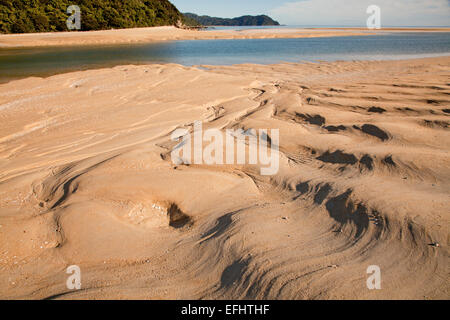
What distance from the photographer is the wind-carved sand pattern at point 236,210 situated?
1.65 meters

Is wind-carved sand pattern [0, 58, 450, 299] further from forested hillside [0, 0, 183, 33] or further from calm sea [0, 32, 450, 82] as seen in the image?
forested hillside [0, 0, 183, 33]

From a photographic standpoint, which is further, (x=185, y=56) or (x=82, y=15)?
(x=82, y=15)

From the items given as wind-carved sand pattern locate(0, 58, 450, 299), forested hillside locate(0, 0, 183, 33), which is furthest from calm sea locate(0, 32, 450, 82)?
forested hillside locate(0, 0, 183, 33)

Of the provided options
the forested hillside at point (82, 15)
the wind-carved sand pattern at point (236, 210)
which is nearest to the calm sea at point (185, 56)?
the wind-carved sand pattern at point (236, 210)

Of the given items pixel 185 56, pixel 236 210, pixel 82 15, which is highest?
pixel 82 15

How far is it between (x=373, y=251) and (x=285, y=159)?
62.5 inches

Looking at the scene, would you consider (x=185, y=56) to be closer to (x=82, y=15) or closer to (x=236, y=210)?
(x=236, y=210)

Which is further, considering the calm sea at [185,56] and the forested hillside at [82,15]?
the forested hillside at [82,15]

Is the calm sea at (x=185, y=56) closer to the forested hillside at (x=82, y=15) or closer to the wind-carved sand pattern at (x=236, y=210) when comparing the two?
the wind-carved sand pattern at (x=236, y=210)

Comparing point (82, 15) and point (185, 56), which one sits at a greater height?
point (82, 15)

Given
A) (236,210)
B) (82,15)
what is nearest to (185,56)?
(236,210)

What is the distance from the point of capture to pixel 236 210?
2.35 metres
